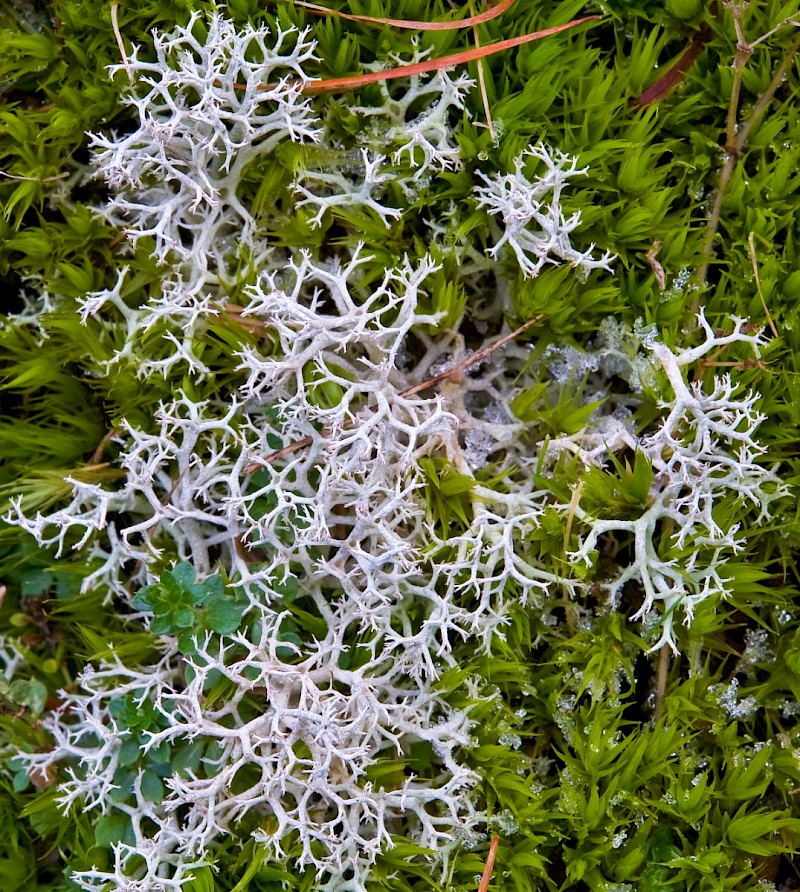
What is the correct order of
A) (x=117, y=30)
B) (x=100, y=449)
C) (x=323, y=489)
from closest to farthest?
1. (x=323, y=489)
2. (x=117, y=30)
3. (x=100, y=449)

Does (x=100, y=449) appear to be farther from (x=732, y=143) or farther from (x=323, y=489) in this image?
(x=732, y=143)

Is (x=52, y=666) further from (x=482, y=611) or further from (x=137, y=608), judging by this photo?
(x=482, y=611)

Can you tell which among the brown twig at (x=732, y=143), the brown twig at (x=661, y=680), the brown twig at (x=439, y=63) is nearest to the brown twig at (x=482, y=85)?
the brown twig at (x=439, y=63)

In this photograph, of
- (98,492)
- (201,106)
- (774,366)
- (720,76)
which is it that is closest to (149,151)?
(201,106)

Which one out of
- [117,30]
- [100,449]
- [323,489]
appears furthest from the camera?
[100,449]

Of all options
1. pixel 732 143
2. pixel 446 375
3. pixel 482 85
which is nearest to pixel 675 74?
pixel 732 143

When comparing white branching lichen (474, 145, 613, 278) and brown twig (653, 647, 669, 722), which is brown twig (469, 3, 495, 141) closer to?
white branching lichen (474, 145, 613, 278)
